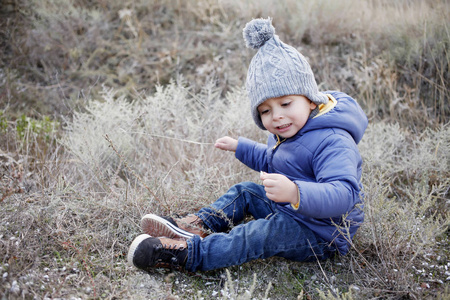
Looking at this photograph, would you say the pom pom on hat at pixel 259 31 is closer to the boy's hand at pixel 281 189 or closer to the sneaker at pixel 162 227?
the boy's hand at pixel 281 189

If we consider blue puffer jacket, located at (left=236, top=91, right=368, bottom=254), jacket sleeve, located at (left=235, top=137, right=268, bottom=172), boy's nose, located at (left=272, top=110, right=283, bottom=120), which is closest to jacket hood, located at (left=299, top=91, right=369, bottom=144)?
blue puffer jacket, located at (left=236, top=91, right=368, bottom=254)

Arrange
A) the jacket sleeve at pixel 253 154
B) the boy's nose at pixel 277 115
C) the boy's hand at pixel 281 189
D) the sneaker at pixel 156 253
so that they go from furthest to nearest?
the jacket sleeve at pixel 253 154, the boy's nose at pixel 277 115, the sneaker at pixel 156 253, the boy's hand at pixel 281 189

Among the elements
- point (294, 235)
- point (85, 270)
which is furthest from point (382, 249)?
point (85, 270)

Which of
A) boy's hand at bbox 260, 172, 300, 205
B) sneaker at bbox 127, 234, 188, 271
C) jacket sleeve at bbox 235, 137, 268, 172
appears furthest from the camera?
jacket sleeve at bbox 235, 137, 268, 172

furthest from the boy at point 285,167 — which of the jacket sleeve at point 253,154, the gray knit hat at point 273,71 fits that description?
the jacket sleeve at point 253,154

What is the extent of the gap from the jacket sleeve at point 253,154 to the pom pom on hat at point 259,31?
68 cm

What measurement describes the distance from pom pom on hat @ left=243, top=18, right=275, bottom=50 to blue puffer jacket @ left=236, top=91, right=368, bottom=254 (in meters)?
0.54

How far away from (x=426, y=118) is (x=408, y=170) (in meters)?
0.90

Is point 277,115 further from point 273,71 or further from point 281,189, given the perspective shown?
point 281,189

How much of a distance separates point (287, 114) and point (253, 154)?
522mm

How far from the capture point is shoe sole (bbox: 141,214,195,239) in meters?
2.04

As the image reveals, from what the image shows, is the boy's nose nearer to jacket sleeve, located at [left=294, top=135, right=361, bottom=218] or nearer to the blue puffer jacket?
the blue puffer jacket

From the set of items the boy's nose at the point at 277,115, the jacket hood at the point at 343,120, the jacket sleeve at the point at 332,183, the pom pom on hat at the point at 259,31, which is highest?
the pom pom on hat at the point at 259,31

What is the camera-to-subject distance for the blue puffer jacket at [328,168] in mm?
1668
